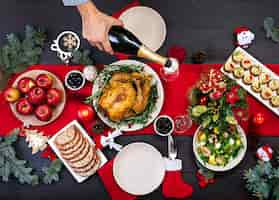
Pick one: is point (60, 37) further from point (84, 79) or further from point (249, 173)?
point (249, 173)

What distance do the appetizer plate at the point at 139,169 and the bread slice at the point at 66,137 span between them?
0.18 meters

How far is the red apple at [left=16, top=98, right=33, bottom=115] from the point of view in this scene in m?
1.82

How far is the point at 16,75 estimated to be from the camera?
6.19ft

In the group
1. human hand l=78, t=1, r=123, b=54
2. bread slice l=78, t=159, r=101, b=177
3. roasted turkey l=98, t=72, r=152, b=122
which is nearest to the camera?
human hand l=78, t=1, r=123, b=54

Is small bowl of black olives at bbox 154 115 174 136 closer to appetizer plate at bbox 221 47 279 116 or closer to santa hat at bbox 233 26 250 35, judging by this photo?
appetizer plate at bbox 221 47 279 116

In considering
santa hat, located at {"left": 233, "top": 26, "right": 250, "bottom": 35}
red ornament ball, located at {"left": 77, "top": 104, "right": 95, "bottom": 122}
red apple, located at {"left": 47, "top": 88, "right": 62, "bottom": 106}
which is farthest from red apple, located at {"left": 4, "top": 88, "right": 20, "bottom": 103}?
santa hat, located at {"left": 233, "top": 26, "right": 250, "bottom": 35}

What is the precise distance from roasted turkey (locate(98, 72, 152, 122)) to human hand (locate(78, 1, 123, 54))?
171 millimetres

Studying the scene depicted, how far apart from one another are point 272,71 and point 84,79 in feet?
2.35

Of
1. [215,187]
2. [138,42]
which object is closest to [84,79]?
[138,42]

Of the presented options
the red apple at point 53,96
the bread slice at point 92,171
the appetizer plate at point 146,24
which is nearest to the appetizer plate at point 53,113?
the red apple at point 53,96

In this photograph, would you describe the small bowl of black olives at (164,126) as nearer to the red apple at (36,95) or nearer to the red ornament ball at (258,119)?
the red ornament ball at (258,119)

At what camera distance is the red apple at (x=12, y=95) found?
183cm

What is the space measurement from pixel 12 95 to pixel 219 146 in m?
0.79

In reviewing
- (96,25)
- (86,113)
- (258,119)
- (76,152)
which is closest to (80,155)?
(76,152)
